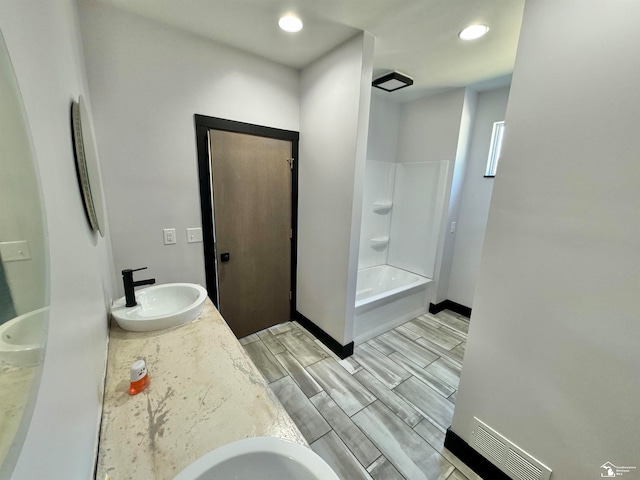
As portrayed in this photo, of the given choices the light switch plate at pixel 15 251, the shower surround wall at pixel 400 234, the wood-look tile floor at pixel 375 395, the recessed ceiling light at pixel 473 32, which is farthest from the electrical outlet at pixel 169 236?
the recessed ceiling light at pixel 473 32

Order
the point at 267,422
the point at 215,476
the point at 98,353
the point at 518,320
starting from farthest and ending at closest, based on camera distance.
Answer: the point at 518,320 → the point at 98,353 → the point at 267,422 → the point at 215,476

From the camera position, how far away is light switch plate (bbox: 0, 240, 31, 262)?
0.99ft

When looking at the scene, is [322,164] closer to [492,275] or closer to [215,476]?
[492,275]

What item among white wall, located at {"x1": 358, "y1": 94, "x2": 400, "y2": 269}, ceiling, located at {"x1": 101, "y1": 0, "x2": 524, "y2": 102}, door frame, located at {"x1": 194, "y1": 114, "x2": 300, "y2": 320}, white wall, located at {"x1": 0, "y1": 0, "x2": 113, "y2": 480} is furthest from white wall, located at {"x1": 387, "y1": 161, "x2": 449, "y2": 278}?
white wall, located at {"x1": 0, "y1": 0, "x2": 113, "y2": 480}

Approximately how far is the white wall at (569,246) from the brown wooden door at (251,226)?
1.76 metres

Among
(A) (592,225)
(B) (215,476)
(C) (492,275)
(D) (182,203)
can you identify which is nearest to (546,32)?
(A) (592,225)

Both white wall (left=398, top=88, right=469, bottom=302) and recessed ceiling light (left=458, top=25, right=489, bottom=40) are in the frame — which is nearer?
recessed ceiling light (left=458, top=25, right=489, bottom=40)

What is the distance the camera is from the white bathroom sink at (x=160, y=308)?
49.4 inches

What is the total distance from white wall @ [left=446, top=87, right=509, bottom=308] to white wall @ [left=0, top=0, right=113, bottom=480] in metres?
3.02

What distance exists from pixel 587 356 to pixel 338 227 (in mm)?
1531

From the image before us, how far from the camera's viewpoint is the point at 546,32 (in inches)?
39.2

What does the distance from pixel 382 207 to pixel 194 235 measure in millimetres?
2269

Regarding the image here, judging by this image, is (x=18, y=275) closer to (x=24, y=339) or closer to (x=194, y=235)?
(x=24, y=339)

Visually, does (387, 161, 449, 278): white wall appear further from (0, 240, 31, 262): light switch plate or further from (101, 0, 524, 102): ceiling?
(0, 240, 31, 262): light switch plate
